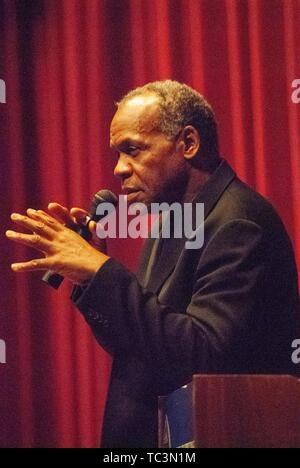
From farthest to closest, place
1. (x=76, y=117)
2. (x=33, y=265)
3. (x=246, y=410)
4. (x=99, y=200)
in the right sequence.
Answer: (x=76, y=117), (x=99, y=200), (x=33, y=265), (x=246, y=410)

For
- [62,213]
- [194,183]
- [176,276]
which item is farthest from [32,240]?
[194,183]

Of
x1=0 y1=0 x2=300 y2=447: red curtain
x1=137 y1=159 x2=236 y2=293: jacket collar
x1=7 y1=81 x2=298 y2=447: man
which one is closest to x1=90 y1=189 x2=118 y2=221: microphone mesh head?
x1=7 y1=81 x2=298 y2=447: man

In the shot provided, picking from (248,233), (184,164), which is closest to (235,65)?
(184,164)

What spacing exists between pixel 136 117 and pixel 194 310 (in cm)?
44

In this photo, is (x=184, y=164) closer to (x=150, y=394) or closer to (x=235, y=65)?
(x=150, y=394)

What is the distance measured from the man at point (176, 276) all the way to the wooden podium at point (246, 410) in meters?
0.31

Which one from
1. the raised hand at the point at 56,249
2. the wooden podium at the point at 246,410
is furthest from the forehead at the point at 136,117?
the wooden podium at the point at 246,410

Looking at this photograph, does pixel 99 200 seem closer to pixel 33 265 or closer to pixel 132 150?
pixel 132 150

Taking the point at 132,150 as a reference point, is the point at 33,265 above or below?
below

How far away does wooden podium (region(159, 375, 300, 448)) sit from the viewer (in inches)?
43.1

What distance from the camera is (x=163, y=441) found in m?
1.30

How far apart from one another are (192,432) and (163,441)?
20 centimetres

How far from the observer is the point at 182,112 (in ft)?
5.61

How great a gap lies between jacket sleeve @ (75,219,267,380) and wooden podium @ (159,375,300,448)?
1.00 ft
